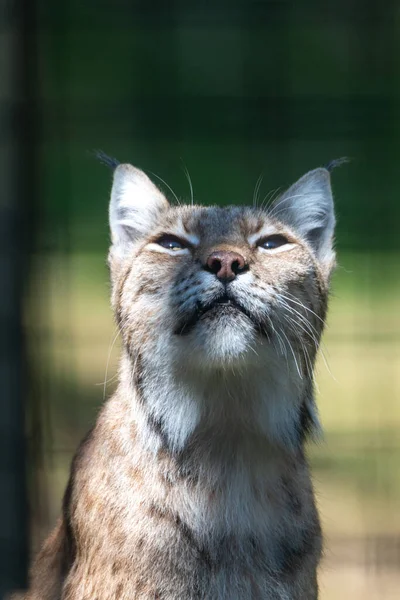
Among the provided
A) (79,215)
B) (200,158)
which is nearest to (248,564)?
(79,215)

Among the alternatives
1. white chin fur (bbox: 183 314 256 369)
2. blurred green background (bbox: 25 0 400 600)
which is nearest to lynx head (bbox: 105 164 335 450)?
white chin fur (bbox: 183 314 256 369)

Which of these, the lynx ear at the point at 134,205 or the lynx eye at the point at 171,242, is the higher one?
the lynx ear at the point at 134,205

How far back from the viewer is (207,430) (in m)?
3.48

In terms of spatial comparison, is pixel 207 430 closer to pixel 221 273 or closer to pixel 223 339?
pixel 223 339

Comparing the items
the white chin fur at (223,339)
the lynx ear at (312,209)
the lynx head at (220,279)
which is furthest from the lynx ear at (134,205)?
the white chin fur at (223,339)

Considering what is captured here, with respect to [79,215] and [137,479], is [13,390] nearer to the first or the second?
[137,479]

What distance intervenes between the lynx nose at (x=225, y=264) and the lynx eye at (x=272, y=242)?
358mm

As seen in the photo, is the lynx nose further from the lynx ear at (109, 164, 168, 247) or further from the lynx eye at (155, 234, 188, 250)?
the lynx ear at (109, 164, 168, 247)

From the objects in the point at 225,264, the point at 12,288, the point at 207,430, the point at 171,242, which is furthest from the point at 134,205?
the point at 12,288

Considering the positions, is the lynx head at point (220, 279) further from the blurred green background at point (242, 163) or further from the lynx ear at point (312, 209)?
the blurred green background at point (242, 163)

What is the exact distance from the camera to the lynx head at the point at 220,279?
321 centimetres

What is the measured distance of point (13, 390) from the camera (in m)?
2.85

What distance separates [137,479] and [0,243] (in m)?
1.17

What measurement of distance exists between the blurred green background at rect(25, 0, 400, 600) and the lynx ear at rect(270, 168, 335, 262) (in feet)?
2.62
